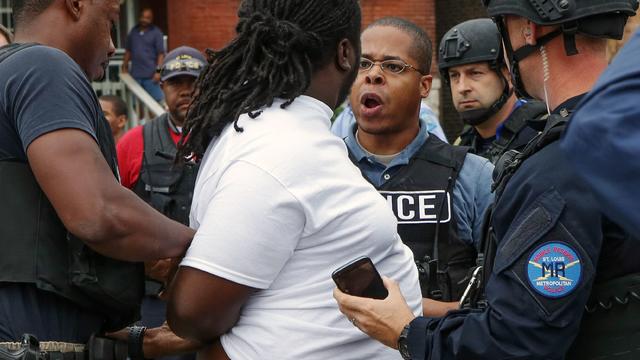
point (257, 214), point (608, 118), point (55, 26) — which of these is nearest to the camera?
point (608, 118)

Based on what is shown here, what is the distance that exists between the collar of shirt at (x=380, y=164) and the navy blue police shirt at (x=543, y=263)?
1701mm

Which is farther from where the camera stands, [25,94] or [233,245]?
[25,94]

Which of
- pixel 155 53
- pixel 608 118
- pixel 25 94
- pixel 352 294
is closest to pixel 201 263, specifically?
pixel 352 294

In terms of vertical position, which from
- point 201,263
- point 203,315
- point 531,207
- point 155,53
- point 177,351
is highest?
point 531,207

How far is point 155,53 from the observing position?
14773 mm

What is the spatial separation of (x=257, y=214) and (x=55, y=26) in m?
0.98

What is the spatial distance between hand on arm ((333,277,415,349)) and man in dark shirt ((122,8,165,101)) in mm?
12568

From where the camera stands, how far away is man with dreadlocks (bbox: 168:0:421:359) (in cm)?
228

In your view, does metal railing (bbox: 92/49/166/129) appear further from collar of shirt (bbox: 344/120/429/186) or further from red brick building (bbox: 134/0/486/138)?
collar of shirt (bbox: 344/120/429/186)

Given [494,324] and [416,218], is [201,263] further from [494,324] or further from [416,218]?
[416,218]

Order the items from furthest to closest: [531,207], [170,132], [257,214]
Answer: [170,132] → [257,214] → [531,207]

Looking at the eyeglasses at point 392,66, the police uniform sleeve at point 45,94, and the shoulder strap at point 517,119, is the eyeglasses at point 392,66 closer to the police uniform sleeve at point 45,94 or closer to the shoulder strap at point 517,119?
the shoulder strap at point 517,119

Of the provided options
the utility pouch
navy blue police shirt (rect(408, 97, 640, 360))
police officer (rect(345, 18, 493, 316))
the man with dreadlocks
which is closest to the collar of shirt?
police officer (rect(345, 18, 493, 316))

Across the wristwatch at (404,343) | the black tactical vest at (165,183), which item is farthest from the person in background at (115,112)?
the wristwatch at (404,343)
